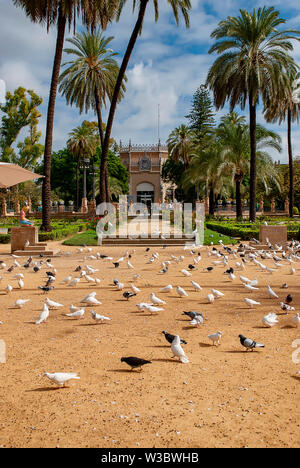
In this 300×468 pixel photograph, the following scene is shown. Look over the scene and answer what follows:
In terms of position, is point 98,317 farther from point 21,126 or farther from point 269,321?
point 21,126

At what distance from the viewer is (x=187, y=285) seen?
9.12m

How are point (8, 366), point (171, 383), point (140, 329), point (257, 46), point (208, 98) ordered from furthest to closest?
point (208, 98), point (257, 46), point (140, 329), point (8, 366), point (171, 383)

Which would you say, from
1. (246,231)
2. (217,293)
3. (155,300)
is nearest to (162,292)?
(217,293)

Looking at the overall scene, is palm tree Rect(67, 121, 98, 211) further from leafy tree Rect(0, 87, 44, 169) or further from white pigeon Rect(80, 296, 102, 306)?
white pigeon Rect(80, 296, 102, 306)

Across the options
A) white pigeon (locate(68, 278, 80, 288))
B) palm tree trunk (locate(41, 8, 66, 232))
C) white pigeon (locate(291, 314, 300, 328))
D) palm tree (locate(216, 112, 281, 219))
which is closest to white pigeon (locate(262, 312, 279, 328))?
white pigeon (locate(291, 314, 300, 328))

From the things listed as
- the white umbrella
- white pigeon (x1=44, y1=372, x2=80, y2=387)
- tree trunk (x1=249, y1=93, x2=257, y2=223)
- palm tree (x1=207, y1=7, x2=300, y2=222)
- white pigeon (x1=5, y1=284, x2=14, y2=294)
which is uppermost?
palm tree (x1=207, y1=7, x2=300, y2=222)

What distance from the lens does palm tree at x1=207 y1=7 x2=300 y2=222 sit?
72.8 feet

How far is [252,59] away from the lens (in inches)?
896

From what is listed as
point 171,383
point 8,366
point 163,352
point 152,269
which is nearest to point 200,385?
point 171,383

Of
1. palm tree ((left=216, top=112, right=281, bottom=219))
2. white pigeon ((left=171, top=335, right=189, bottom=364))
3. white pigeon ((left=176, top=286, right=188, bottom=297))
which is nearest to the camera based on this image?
white pigeon ((left=171, top=335, right=189, bottom=364))

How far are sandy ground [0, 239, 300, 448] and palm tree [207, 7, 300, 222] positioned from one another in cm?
1837

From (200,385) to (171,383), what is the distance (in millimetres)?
310

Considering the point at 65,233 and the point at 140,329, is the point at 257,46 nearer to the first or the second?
the point at 65,233

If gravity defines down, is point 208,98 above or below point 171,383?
above
